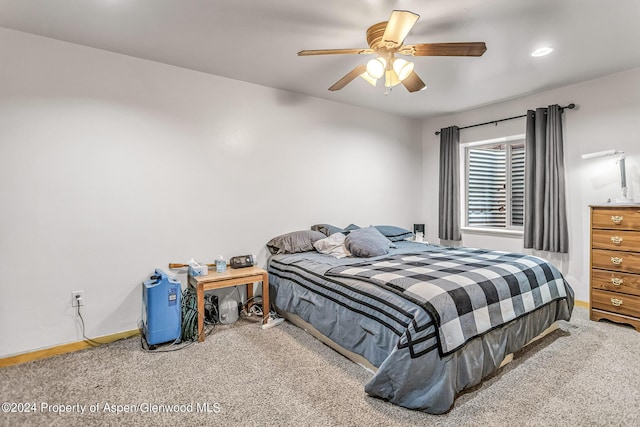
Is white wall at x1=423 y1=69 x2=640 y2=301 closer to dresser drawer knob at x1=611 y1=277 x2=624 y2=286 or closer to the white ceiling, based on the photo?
the white ceiling

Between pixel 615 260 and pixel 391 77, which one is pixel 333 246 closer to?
pixel 391 77

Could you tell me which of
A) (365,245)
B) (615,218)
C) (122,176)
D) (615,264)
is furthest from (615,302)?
(122,176)

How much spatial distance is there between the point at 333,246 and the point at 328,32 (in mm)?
1990

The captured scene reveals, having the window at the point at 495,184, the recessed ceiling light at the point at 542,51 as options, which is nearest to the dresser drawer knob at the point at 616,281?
the window at the point at 495,184

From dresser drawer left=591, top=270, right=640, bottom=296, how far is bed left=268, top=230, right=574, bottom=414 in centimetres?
54

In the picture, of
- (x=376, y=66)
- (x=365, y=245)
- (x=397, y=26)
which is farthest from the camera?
(x=365, y=245)

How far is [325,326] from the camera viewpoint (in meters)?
2.48

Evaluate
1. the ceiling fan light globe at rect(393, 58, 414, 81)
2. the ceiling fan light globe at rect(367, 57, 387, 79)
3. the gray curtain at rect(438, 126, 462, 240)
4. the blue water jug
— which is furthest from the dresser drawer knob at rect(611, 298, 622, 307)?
the blue water jug

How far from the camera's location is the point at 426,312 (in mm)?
1809

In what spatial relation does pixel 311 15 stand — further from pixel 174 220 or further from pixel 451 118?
pixel 451 118

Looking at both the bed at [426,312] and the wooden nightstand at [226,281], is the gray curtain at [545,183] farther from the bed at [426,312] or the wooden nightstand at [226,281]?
the wooden nightstand at [226,281]

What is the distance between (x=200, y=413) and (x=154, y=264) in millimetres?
1585

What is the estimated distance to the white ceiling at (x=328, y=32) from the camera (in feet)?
6.88

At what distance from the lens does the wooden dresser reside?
286 centimetres
